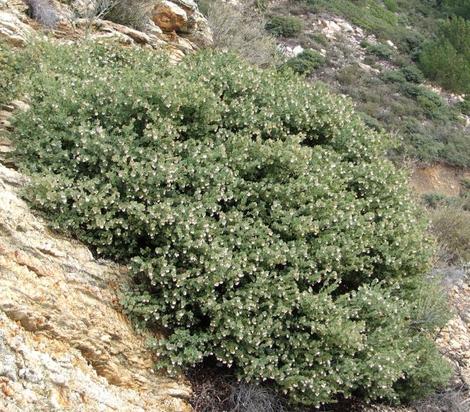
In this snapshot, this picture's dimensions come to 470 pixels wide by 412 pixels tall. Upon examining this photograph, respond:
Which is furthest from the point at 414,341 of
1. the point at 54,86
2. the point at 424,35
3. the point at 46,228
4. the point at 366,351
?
the point at 424,35

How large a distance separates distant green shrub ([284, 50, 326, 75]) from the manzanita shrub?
14.1 m

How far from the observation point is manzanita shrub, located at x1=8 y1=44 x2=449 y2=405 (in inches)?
176

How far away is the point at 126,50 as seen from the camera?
6664 mm

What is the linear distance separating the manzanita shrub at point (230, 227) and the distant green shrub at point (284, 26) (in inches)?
656

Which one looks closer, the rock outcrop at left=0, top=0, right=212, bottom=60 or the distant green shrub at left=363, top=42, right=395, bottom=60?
the rock outcrop at left=0, top=0, right=212, bottom=60

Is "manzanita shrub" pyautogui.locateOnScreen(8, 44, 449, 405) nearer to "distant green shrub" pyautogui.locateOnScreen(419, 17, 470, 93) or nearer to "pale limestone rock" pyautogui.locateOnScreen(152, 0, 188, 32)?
"pale limestone rock" pyautogui.locateOnScreen(152, 0, 188, 32)

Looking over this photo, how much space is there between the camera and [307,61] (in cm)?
2006

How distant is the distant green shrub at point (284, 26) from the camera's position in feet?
71.1

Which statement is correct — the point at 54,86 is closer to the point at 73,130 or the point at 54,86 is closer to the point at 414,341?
the point at 73,130

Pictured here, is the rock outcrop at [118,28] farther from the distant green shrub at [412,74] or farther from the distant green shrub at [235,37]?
the distant green shrub at [412,74]

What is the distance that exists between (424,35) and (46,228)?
2567 cm

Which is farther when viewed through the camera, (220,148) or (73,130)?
(220,148)

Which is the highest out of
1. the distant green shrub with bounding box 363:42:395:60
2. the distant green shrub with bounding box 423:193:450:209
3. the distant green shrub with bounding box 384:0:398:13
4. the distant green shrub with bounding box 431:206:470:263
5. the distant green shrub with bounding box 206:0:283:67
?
the distant green shrub with bounding box 206:0:283:67

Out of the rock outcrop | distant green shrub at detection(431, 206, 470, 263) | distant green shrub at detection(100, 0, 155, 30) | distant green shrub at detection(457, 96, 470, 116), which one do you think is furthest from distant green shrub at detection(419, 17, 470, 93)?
distant green shrub at detection(100, 0, 155, 30)
